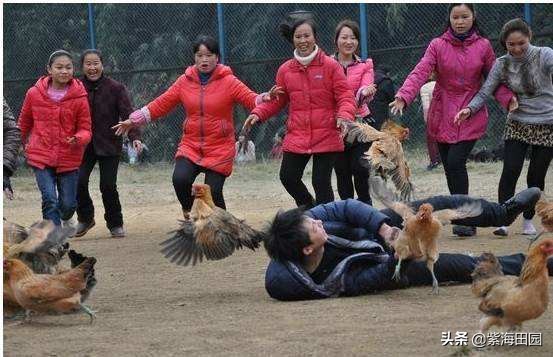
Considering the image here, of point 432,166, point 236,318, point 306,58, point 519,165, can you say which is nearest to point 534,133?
point 519,165

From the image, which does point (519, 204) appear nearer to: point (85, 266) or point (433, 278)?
point (433, 278)

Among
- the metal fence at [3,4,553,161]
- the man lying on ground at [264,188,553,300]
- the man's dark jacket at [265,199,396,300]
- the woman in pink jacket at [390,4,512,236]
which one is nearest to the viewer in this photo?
the man lying on ground at [264,188,553,300]

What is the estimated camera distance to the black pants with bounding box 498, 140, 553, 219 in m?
9.94

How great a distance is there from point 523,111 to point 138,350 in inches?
208

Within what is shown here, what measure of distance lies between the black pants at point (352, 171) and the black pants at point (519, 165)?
130 centimetres

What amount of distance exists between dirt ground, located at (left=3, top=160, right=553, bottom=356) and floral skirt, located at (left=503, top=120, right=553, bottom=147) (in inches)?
35.1

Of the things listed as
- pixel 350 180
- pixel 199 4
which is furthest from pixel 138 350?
pixel 199 4

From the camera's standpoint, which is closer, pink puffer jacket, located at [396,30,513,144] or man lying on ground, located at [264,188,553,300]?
man lying on ground, located at [264,188,553,300]

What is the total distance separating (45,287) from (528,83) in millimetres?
5233

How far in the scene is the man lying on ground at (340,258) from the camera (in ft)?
23.2

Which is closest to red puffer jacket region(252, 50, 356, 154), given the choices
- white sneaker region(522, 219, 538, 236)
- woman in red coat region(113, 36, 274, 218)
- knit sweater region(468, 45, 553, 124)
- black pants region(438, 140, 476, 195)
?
woman in red coat region(113, 36, 274, 218)

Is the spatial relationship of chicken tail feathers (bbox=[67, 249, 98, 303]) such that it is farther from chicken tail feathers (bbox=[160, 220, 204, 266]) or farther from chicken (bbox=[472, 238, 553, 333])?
chicken (bbox=[472, 238, 553, 333])

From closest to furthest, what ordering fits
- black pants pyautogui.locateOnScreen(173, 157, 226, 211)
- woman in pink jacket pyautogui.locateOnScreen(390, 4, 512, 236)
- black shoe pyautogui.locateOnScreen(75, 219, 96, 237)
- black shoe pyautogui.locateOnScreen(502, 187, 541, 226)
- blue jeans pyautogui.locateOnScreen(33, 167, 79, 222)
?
1. black shoe pyautogui.locateOnScreen(502, 187, 541, 226)
2. black pants pyautogui.locateOnScreen(173, 157, 226, 211)
3. woman in pink jacket pyautogui.locateOnScreen(390, 4, 512, 236)
4. blue jeans pyautogui.locateOnScreen(33, 167, 79, 222)
5. black shoe pyautogui.locateOnScreen(75, 219, 96, 237)

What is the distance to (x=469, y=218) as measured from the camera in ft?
26.3
